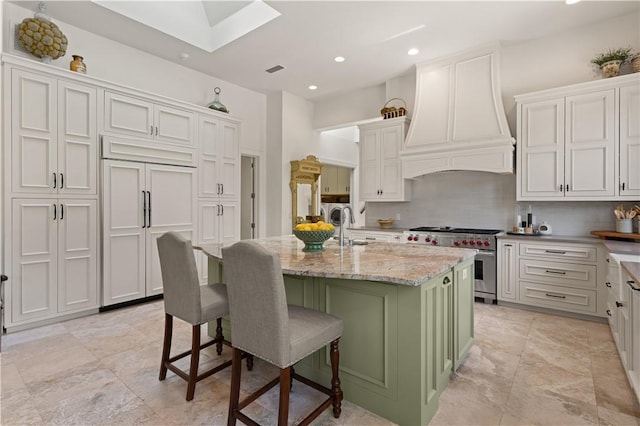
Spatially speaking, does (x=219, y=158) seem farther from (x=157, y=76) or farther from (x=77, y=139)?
(x=77, y=139)

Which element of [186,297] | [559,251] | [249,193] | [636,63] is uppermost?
[636,63]

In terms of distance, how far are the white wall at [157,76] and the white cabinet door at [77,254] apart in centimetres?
164

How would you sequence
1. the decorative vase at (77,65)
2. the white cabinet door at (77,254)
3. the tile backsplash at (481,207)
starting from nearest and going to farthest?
the white cabinet door at (77,254) → the decorative vase at (77,65) → the tile backsplash at (481,207)

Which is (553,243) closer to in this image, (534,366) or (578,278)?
(578,278)

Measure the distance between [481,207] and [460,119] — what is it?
3.99ft

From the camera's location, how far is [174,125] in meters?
4.17

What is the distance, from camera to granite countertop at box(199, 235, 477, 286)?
1.61 m

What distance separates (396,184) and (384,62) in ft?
5.67

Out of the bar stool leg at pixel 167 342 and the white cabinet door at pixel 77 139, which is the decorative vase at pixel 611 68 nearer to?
the bar stool leg at pixel 167 342

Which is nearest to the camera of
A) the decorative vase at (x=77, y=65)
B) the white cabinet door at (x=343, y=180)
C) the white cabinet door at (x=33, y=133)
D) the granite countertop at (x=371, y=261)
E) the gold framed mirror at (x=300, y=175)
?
the granite countertop at (x=371, y=261)

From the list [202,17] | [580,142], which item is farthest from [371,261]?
[202,17]

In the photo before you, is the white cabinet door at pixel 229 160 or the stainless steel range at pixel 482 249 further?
the white cabinet door at pixel 229 160

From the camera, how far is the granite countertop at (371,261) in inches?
63.5

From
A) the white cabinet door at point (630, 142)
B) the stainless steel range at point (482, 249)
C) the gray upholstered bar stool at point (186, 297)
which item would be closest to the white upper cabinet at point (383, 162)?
the stainless steel range at point (482, 249)
